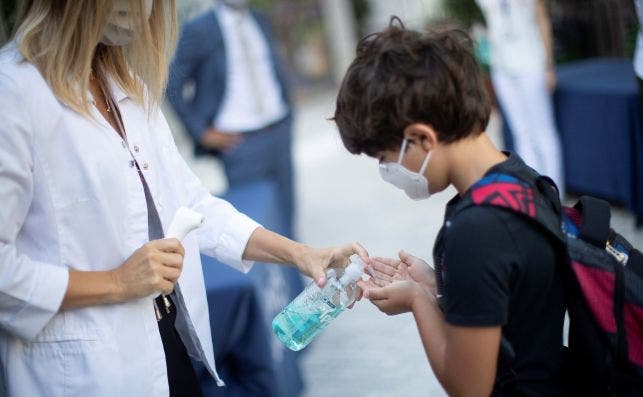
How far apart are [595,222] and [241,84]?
3.31 meters

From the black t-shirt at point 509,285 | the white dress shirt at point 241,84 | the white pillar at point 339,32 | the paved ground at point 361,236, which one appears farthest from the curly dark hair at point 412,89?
the white pillar at point 339,32

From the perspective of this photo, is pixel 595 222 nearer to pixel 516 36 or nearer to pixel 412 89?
pixel 412 89

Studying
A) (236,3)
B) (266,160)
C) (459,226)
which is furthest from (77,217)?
(236,3)

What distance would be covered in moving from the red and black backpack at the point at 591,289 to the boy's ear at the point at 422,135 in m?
0.12

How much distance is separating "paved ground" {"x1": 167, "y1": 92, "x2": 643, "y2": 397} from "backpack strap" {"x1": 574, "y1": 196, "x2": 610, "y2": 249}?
6.44 feet

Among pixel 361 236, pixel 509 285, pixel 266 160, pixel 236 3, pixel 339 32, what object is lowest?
pixel 361 236

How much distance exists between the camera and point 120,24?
1631 mm

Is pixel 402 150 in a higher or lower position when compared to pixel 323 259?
higher

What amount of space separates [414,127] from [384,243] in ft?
13.2

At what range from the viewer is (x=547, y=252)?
1.39 metres

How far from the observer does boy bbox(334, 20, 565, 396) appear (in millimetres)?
1349

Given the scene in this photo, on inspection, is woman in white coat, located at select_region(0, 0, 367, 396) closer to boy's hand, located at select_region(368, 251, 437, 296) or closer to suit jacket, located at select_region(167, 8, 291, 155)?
boy's hand, located at select_region(368, 251, 437, 296)

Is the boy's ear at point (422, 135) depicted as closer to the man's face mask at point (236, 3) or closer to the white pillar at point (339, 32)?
the man's face mask at point (236, 3)

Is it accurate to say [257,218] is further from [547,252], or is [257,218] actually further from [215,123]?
[547,252]
